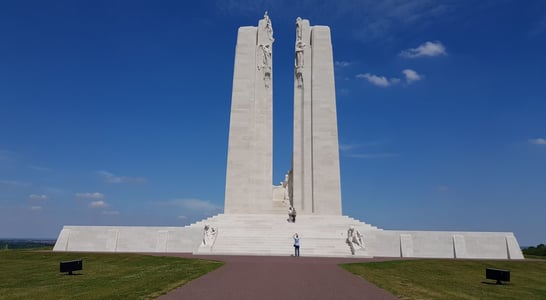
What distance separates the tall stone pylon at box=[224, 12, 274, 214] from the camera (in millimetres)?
32562

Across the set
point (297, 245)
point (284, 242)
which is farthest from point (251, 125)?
point (297, 245)

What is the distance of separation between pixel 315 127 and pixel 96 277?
75.4ft

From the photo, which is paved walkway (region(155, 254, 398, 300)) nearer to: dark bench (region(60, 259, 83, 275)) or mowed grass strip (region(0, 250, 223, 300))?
mowed grass strip (region(0, 250, 223, 300))

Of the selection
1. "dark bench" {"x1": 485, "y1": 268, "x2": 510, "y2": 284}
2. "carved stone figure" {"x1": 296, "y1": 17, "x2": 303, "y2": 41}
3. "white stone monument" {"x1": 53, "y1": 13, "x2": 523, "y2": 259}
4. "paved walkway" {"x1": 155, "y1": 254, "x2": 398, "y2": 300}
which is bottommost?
"paved walkway" {"x1": 155, "y1": 254, "x2": 398, "y2": 300}

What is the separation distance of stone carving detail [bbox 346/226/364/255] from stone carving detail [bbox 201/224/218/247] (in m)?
7.02

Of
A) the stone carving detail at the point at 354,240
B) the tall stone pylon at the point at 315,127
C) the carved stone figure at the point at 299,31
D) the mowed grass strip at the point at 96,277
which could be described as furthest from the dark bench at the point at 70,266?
the carved stone figure at the point at 299,31

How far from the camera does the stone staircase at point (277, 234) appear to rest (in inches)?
864

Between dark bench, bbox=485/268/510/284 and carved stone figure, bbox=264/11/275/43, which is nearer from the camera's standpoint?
dark bench, bbox=485/268/510/284

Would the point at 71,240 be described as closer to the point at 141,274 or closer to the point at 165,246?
the point at 165,246

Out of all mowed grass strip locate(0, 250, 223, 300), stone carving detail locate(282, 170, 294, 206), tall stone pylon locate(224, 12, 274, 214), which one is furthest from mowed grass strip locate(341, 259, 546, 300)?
stone carving detail locate(282, 170, 294, 206)

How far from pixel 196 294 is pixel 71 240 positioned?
1811 cm

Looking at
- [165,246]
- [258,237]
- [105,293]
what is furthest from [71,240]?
[105,293]

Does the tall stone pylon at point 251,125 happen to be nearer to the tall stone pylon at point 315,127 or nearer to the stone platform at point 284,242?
the tall stone pylon at point 315,127

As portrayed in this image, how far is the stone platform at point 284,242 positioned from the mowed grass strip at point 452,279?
3.90m
